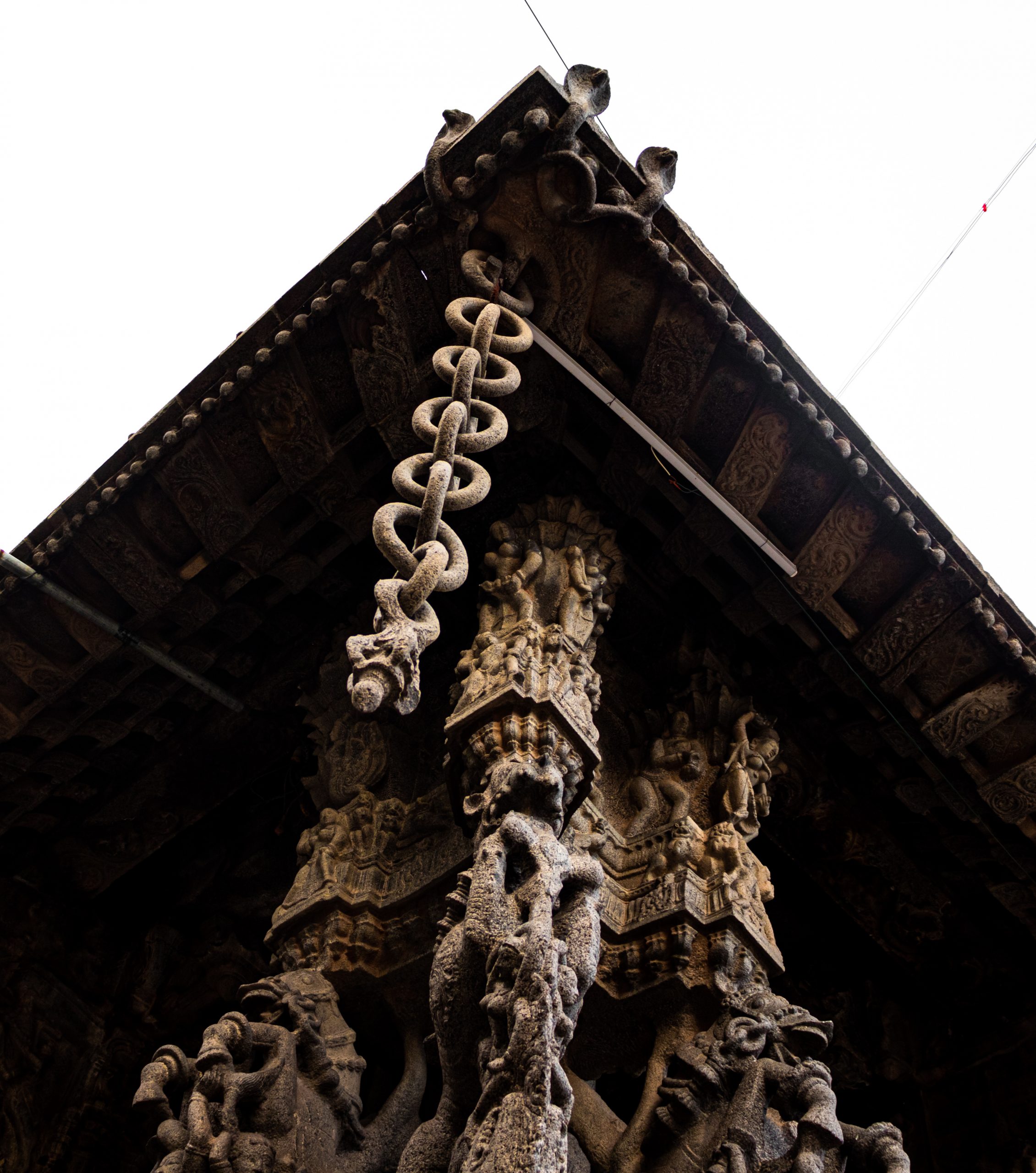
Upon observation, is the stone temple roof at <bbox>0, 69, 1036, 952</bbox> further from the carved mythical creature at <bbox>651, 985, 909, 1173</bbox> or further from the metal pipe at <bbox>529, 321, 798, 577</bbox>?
the carved mythical creature at <bbox>651, 985, 909, 1173</bbox>

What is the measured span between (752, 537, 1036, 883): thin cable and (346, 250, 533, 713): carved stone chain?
1636mm

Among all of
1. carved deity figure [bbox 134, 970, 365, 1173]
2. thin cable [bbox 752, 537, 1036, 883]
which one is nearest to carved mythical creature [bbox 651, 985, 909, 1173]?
carved deity figure [bbox 134, 970, 365, 1173]

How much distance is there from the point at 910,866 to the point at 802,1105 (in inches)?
111

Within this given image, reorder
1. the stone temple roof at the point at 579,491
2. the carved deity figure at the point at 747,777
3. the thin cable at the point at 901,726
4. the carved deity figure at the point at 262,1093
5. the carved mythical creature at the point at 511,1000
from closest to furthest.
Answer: the carved mythical creature at the point at 511,1000
the carved deity figure at the point at 262,1093
the stone temple roof at the point at 579,491
the carved deity figure at the point at 747,777
the thin cable at the point at 901,726

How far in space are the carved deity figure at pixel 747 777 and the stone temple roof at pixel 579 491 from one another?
428 millimetres

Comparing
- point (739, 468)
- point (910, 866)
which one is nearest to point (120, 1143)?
point (910, 866)

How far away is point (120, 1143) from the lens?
6457 millimetres

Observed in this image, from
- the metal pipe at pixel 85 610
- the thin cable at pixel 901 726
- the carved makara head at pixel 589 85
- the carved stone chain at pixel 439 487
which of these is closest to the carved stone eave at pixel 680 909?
the thin cable at pixel 901 726

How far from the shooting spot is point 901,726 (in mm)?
5395

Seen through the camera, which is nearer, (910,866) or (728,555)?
(728,555)

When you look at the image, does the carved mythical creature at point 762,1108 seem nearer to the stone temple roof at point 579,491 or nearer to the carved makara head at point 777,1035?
the carved makara head at point 777,1035

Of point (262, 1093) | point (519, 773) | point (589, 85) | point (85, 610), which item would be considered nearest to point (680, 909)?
point (519, 773)

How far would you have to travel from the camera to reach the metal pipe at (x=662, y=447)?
484 centimetres

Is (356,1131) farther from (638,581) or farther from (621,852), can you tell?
(638,581)
